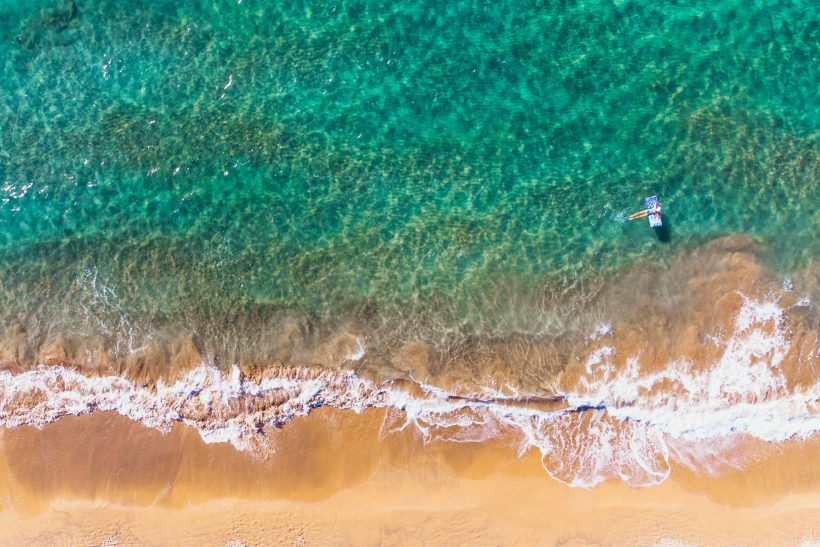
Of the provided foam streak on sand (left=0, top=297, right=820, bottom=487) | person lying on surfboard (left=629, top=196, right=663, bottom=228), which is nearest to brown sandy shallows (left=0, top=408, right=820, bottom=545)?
foam streak on sand (left=0, top=297, right=820, bottom=487)

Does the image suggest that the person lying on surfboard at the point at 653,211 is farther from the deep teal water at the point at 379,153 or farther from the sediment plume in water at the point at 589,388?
the sediment plume in water at the point at 589,388

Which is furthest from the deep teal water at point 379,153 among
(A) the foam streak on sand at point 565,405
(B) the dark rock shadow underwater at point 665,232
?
(A) the foam streak on sand at point 565,405

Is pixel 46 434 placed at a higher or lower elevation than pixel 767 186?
lower

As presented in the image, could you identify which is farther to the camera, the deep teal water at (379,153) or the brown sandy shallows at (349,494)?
the deep teal water at (379,153)

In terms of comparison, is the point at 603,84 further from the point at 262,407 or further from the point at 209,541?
the point at 209,541

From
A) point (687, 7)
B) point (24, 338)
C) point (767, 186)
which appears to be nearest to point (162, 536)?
point (24, 338)

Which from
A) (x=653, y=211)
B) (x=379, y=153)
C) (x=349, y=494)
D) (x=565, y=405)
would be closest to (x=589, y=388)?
(x=565, y=405)
